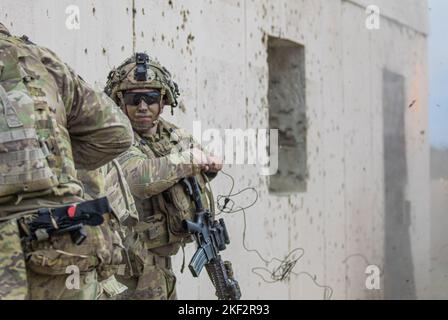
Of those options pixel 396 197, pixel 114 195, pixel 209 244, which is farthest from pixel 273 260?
pixel 114 195

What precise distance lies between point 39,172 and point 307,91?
545cm

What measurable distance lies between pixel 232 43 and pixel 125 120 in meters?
3.44

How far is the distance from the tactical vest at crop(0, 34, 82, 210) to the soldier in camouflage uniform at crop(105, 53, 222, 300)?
1200mm

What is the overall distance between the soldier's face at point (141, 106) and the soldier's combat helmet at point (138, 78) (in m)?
0.03

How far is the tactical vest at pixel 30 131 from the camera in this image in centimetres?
332

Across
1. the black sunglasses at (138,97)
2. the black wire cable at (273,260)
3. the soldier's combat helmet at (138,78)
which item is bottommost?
the black wire cable at (273,260)

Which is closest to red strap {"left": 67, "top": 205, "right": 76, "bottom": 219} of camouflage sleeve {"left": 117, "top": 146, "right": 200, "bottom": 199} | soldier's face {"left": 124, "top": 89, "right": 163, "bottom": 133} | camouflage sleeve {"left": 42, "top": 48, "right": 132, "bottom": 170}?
camouflage sleeve {"left": 42, "top": 48, "right": 132, "bottom": 170}

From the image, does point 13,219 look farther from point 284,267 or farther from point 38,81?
point 284,267

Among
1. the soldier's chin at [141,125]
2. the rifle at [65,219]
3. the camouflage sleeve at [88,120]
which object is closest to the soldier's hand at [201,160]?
the soldier's chin at [141,125]

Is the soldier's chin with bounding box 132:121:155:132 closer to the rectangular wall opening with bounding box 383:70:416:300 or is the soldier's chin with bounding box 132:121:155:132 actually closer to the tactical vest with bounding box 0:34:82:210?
the tactical vest with bounding box 0:34:82:210

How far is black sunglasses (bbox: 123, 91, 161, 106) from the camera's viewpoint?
4.91 m

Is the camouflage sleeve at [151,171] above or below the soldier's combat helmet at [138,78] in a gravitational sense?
below

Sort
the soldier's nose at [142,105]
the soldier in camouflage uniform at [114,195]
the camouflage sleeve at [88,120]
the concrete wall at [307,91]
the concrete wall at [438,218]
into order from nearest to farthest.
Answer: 1. the camouflage sleeve at [88,120]
2. the soldier in camouflage uniform at [114,195]
3. the soldier's nose at [142,105]
4. the concrete wall at [307,91]
5. the concrete wall at [438,218]

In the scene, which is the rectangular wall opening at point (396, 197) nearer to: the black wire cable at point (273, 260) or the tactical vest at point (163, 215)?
the black wire cable at point (273, 260)
